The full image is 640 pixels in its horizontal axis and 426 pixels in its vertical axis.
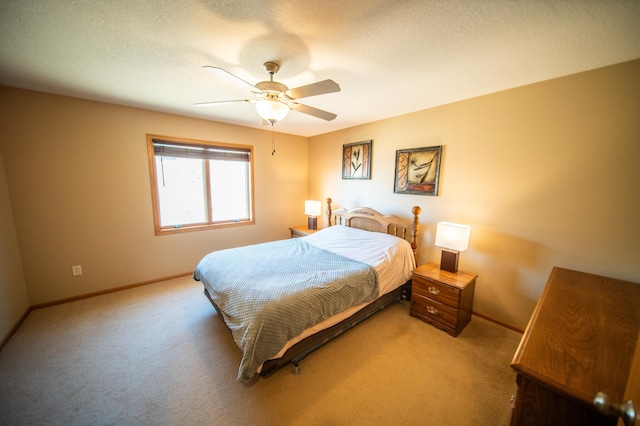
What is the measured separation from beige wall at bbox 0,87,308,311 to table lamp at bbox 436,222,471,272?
3417 millimetres

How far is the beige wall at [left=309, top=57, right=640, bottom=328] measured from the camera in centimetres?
176

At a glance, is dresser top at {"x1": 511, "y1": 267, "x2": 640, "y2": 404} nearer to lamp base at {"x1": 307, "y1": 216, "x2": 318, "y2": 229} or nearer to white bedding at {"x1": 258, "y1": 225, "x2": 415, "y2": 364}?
white bedding at {"x1": 258, "y1": 225, "x2": 415, "y2": 364}

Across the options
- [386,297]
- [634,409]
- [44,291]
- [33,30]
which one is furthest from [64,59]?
[386,297]

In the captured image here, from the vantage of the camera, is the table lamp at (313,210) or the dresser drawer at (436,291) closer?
the dresser drawer at (436,291)

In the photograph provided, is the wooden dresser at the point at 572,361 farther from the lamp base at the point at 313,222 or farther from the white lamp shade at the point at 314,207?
the lamp base at the point at 313,222

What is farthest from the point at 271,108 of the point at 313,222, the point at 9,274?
the point at 9,274

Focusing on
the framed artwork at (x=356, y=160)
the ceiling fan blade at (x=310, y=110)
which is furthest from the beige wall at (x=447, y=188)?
the ceiling fan blade at (x=310, y=110)

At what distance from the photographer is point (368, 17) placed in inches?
50.9

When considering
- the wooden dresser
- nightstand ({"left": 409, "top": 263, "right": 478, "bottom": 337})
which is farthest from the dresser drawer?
the wooden dresser

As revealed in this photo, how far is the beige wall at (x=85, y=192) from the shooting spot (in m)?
2.42

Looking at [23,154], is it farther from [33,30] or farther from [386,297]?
[386,297]

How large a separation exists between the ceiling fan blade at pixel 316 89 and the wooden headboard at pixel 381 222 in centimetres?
183

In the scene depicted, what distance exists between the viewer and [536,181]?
2.11m

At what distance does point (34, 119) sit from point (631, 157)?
5489 millimetres
